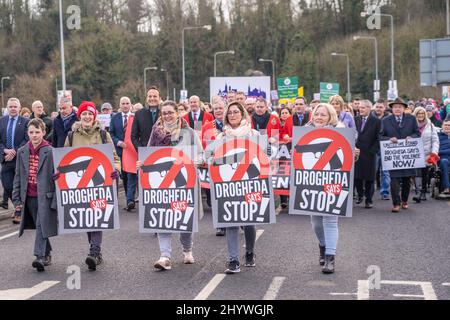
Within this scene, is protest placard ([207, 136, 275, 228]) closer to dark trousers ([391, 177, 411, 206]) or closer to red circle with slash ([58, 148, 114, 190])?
red circle with slash ([58, 148, 114, 190])

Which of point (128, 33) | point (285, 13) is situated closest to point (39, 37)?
point (128, 33)

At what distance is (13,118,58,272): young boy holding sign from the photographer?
882 cm

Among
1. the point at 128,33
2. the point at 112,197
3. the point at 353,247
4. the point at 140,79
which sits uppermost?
the point at 128,33

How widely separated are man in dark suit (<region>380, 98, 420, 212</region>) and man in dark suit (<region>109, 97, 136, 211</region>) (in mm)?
4736

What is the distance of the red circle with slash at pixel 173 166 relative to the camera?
869 centimetres

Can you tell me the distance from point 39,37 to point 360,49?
3085cm

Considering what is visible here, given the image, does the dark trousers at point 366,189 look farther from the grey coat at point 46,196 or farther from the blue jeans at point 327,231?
the grey coat at point 46,196

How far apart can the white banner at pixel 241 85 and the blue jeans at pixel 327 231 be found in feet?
57.6

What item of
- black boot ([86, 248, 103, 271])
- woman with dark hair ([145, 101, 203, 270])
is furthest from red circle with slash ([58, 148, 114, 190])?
black boot ([86, 248, 103, 271])

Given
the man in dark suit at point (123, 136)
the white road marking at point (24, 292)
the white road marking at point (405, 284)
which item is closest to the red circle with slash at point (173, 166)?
the white road marking at point (24, 292)

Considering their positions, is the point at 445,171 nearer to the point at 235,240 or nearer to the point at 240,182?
the point at 240,182

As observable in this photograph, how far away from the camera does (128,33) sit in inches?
2970
